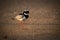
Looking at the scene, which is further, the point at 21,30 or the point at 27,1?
the point at 27,1

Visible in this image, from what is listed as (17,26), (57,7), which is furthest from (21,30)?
(57,7)

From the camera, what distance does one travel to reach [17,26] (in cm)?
127

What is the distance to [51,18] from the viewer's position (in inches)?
51.8

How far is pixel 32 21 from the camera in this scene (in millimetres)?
1291

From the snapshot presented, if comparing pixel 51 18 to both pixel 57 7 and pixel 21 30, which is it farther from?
pixel 21 30

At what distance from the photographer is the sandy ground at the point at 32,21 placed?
4.06 feet

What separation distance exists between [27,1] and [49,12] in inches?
9.0

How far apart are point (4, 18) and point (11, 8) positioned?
0.12 metres

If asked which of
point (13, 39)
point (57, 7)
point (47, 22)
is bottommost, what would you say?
point (13, 39)

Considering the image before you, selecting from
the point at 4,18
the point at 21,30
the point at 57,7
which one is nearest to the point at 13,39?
the point at 21,30

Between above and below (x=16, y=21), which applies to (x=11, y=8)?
above

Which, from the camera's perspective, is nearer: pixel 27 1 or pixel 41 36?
pixel 41 36

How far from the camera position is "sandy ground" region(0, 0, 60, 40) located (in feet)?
4.06

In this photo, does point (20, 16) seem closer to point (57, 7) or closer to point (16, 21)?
point (16, 21)
